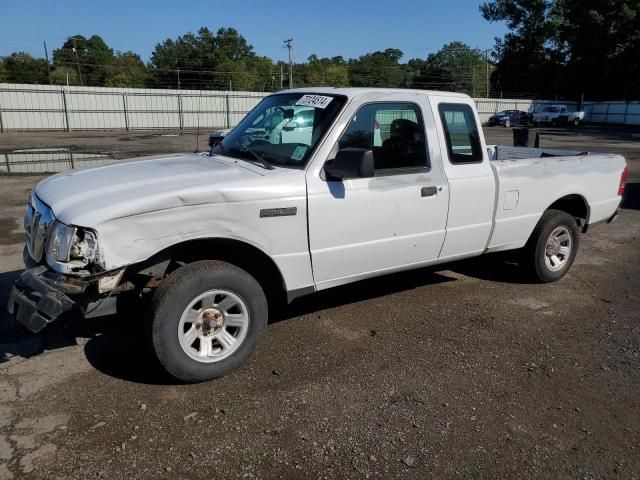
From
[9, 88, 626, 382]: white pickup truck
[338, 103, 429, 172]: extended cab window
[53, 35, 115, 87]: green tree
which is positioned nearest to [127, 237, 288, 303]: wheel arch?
[9, 88, 626, 382]: white pickup truck

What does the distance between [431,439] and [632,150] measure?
24.1m

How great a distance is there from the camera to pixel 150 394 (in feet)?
11.5

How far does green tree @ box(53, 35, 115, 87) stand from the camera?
6353 cm

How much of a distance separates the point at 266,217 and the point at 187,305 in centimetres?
79

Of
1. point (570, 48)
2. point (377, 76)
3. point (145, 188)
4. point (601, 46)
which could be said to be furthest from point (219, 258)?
point (377, 76)

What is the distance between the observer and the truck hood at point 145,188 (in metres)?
3.29

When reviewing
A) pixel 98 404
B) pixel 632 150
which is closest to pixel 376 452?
pixel 98 404

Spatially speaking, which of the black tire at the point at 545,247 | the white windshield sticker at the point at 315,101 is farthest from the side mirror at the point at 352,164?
the black tire at the point at 545,247

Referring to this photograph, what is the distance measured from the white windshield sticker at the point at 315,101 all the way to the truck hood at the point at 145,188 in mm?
719

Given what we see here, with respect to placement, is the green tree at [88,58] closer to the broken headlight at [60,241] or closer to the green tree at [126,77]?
the green tree at [126,77]

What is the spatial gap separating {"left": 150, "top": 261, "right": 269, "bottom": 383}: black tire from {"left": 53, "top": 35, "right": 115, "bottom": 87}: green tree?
5474cm

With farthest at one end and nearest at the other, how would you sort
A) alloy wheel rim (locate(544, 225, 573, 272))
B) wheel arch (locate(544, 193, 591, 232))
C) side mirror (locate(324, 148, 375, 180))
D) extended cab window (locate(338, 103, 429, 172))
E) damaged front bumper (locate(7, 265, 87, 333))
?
wheel arch (locate(544, 193, 591, 232)) → alloy wheel rim (locate(544, 225, 573, 272)) → extended cab window (locate(338, 103, 429, 172)) → side mirror (locate(324, 148, 375, 180)) → damaged front bumper (locate(7, 265, 87, 333))

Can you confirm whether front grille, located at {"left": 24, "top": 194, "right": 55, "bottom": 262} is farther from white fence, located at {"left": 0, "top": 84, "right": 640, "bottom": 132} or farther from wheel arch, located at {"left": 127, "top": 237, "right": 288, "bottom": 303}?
white fence, located at {"left": 0, "top": 84, "right": 640, "bottom": 132}

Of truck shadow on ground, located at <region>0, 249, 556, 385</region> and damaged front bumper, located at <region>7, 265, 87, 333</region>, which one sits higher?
damaged front bumper, located at <region>7, 265, 87, 333</region>
